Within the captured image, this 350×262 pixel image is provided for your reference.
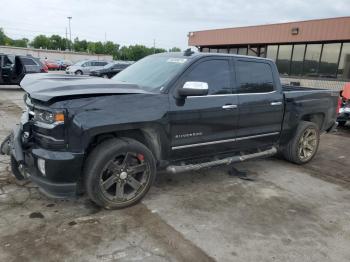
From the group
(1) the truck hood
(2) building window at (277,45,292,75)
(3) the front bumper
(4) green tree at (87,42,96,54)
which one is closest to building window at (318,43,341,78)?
(2) building window at (277,45,292,75)

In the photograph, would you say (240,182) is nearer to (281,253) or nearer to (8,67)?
(281,253)

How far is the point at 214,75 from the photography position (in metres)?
4.58

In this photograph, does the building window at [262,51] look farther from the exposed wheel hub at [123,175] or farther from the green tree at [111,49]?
the green tree at [111,49]

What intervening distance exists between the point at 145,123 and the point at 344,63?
54.1 feet

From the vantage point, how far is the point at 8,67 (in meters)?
15.0

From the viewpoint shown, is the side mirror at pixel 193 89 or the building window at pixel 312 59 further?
the building window at pixel 312 59

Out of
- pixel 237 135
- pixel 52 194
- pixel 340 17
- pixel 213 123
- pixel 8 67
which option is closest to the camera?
pixel 52 194

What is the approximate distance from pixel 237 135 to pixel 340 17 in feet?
50.8

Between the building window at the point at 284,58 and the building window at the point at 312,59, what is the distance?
1.32 meters

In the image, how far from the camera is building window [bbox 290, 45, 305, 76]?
1972 centimetres

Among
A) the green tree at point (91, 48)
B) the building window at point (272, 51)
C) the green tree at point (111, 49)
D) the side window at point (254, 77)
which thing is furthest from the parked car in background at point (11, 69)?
the green tree at point (111, 49)

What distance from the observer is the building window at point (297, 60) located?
19.7 meters

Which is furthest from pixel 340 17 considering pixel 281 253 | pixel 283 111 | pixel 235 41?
pixel 281 253

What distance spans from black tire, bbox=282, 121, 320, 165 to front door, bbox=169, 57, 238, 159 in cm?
158
